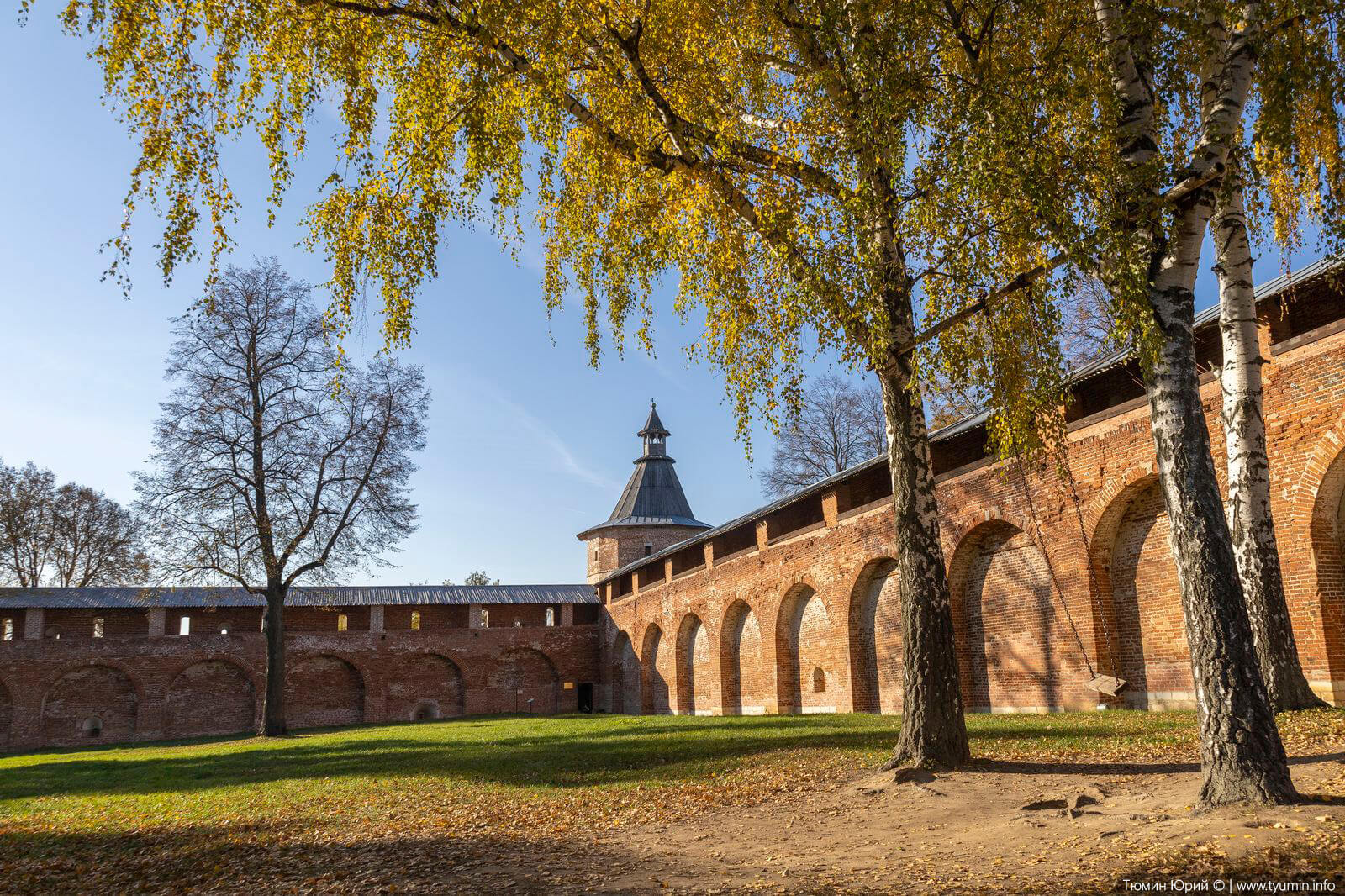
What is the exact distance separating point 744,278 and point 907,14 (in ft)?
9.23

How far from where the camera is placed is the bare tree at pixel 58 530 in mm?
31969

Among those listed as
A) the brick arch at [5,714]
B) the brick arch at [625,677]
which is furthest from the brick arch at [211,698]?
the brick arch at [625,677]

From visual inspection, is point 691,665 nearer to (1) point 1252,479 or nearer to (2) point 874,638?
(2) point 874,638

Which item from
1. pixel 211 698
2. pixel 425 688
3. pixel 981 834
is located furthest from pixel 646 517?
pixel 981 834

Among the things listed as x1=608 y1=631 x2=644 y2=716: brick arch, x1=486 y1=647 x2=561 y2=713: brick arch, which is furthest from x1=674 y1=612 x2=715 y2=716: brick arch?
x1=486 y1=647 x2=561 y2=713: brick arch

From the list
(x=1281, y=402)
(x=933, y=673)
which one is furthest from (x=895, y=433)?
(x=1281, y=402)

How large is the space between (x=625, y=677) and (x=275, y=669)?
43.1ft

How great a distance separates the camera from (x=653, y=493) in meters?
42.1

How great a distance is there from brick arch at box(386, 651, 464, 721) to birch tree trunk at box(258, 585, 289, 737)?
905 cm

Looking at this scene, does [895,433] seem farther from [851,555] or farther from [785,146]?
[851,555]

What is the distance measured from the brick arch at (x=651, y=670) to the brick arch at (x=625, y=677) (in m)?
0.60

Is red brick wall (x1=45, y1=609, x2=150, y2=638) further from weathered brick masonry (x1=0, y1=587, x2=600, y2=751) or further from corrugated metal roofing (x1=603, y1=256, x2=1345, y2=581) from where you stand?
corrugated metal roofing (x1=603, y1=256, x2=1345, y2=581)

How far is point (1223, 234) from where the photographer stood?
8.38 metres

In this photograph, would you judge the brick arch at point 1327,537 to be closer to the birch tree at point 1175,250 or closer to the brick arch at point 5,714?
the birch tree at point 1175,250
